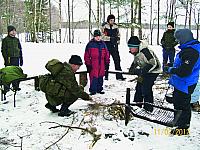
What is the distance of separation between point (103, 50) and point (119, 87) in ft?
4.68

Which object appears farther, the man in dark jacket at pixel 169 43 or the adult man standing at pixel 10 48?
the man in dark jacket at pixel 169 43

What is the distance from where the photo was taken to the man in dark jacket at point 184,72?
4129mm

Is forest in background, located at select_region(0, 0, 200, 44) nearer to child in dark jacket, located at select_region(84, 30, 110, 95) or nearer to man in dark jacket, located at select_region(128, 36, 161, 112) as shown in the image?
child in dark jacket, located at select_region(84, 30, 110, 95)

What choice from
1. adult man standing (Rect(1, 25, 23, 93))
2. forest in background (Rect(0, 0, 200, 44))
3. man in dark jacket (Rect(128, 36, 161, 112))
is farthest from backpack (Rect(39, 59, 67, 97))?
forest in background (Rect(0, 0, 200, 44))

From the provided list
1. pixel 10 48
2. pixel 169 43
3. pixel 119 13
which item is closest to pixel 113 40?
pixel 169 43

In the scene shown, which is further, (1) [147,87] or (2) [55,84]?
(1) [147,87]

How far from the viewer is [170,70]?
430 centimetres

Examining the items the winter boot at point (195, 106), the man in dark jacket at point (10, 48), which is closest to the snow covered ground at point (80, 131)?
the winter boot at point (195, 106)

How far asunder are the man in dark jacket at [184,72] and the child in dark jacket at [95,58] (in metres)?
2.29

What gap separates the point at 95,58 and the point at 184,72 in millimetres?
2669

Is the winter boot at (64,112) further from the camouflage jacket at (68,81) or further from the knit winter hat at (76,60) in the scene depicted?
the knit winter hat at (76,60)

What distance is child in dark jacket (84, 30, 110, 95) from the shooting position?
6.38 meters

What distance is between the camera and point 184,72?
13.6 feet

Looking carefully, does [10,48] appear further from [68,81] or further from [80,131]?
[80,131]
